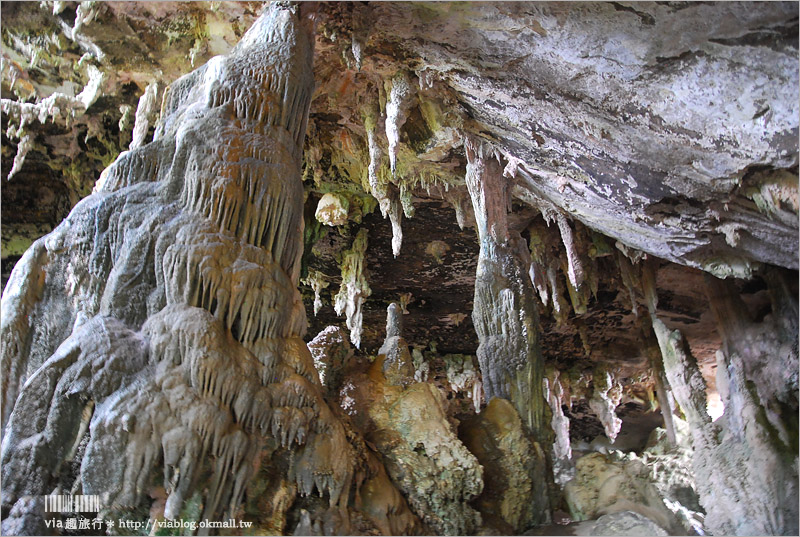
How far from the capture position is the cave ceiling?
15.0 feet

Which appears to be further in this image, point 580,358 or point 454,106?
point 580,358

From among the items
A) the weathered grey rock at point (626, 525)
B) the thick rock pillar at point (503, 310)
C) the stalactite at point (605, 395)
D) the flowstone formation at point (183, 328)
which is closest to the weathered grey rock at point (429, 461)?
the flowstone formation at point (183, 328)

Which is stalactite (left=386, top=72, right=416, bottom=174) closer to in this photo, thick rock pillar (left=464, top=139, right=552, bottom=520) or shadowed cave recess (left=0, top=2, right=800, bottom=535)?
shadowed cave recess (left=0, top=2, right=800, bottom=535)

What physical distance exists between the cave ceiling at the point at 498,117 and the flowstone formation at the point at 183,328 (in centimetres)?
158

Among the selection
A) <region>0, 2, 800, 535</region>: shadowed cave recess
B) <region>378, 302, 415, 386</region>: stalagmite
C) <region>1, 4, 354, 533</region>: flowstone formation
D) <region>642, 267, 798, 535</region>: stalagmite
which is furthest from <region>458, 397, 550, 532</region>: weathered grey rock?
<region>642, 267, 798, 535</region>: stalagmite

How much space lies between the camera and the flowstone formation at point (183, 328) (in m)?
3.61

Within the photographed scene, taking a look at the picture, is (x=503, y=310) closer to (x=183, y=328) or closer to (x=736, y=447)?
(x=736, y=447)

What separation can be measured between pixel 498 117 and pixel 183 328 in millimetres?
4122

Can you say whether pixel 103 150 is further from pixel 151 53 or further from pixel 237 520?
pixel 237 520

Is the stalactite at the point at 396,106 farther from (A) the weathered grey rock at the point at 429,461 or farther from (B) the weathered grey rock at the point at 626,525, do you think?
(B) the weathered grey rock at the point at 626,525

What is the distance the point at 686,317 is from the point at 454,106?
25.3 ft

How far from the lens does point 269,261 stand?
4711mm

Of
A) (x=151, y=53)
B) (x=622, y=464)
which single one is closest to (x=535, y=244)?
(x=622, y=464)

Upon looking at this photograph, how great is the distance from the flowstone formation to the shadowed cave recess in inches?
0.7
